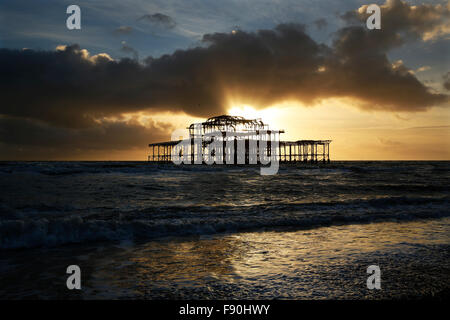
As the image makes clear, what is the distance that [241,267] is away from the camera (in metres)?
4.18

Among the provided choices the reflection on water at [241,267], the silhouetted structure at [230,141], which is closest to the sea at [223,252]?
the reflection on water at [241,267]

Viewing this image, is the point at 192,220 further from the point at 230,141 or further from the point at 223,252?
the point at 230,141

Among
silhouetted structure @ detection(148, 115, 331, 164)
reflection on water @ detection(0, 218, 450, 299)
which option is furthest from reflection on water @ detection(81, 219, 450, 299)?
silhouetted structure @ detection(148, 115, 331, 164)

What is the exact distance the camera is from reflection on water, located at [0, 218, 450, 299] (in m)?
3.31

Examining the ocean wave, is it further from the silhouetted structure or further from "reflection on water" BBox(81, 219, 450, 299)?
the silhouetted structure

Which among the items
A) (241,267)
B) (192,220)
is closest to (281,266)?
(241,267)

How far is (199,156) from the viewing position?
71688 mm

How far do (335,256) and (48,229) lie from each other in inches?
215

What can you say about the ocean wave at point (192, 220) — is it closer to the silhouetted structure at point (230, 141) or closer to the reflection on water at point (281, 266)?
the reflection on water at point (281, 266)

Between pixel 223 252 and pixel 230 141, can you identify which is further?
pixel 230 141
